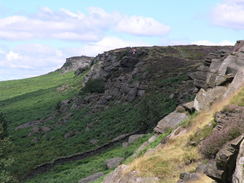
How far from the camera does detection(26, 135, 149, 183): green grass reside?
41.7 meters

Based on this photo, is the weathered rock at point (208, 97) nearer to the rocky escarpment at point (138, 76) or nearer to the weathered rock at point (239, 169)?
the weathered rock at point (239, 169)

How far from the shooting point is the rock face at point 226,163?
14.9 metres

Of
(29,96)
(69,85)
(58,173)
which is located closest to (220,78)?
Answer: (58,173)

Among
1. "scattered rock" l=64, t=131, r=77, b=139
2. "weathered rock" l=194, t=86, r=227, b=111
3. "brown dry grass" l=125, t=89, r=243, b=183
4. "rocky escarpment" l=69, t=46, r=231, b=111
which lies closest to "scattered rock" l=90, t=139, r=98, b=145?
"scattered rock" l=64, t=131, r=77, b=139

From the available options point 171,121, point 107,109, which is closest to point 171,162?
point 171,121

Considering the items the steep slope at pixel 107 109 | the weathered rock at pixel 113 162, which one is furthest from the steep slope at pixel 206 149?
the weathered rock at pixel 113 162

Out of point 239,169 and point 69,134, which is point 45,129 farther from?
point 239,169

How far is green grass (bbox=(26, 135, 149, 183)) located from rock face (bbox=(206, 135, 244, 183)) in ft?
74.8

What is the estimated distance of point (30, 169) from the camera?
5441 cm

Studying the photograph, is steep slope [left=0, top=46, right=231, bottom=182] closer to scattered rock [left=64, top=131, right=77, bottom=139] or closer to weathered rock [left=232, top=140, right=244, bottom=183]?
scattered rock [left=64, top=131, right=77, bottom=139]

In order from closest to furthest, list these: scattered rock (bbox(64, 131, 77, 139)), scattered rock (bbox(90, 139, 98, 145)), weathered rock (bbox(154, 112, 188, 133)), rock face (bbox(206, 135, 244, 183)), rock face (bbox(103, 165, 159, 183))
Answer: rock face (bbox(206, 135, 244, 183)), rock face (bbox(103, 165, 159, 183)), weathered rock (bbox(154, 112, 188, 133)), scattered rock (bbox(90, 139, 98, 145)), scattered rock (bbox(64, 131, 77, 139))

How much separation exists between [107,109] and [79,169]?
100 ft

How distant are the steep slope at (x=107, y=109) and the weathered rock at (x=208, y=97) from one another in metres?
8.64

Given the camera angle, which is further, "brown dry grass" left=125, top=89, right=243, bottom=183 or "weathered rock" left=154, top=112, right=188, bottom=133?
"weathered rock" left=154, top=112, right=188, bottom=133
